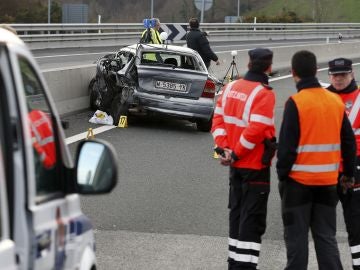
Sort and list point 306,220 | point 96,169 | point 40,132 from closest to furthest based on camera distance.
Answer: point 40,132 → point 96,169 → point 306,220

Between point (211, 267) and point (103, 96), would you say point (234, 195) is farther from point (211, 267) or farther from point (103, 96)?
point (103, 96)

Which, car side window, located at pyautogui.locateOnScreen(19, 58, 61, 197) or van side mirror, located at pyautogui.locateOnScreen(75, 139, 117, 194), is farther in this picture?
van side mirror, located at pyautogui.locateOnScreen(75, 139, 117, 194)

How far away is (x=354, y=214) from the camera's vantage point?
20.4ft

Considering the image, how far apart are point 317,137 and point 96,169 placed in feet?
7.81

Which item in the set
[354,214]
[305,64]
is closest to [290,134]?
[305,64]

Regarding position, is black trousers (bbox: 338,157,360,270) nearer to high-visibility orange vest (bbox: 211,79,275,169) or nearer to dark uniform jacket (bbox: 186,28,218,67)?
high-visibility orange vest (bbox: 211,79,275,169)

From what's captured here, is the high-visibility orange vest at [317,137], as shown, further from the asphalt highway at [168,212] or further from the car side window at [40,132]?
the car side window at [40,132]

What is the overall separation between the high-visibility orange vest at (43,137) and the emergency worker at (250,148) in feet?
8.47

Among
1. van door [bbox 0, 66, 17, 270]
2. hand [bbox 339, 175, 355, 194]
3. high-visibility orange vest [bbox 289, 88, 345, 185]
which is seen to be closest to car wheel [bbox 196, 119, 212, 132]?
hand [bbox 339, 175, 355, 194]

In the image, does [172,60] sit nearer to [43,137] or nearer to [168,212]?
[168,212]

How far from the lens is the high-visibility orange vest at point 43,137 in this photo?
3275 millimetres

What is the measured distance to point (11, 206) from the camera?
293 cm

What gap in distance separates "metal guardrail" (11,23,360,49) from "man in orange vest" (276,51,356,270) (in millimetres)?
20932

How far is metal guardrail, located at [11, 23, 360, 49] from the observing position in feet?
115
